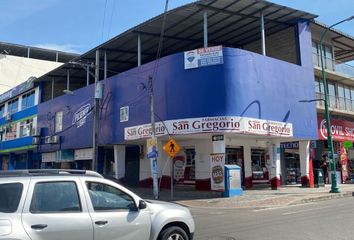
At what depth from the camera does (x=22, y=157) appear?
49125 millimetres

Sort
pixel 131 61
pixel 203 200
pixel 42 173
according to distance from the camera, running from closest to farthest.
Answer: pixel 42 173, pixel 203 200, pixel 131 61

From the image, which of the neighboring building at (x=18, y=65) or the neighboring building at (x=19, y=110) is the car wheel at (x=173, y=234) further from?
the neighboring building at (x=18, y=65)

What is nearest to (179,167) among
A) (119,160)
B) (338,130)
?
(119,160)

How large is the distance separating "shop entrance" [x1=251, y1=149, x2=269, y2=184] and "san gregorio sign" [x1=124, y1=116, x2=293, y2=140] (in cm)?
397

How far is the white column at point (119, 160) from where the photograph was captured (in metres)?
29.5

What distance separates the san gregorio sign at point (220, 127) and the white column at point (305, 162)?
3329mm

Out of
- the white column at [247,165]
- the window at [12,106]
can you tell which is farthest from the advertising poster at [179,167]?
the window at [12,106]

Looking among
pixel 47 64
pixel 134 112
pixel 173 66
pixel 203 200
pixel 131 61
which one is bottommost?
pixel 203 200

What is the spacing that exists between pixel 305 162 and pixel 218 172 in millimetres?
9171

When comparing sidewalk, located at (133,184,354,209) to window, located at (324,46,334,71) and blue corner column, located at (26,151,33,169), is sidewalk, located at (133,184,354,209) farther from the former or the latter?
blue corner column, located at (26,151,33,169)

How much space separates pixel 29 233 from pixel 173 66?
65.7ft

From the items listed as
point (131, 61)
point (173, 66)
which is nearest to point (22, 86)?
point (131, 61)

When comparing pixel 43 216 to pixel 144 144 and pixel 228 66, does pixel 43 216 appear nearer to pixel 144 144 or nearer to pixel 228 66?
pixel 228 66

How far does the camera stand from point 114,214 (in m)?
6.50
